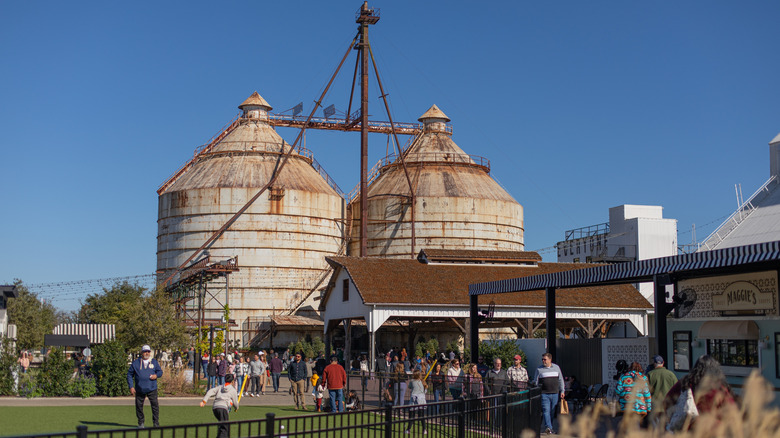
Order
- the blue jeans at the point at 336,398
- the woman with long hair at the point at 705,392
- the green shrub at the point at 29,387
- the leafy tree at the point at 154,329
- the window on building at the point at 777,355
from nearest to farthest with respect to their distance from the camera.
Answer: the woman with long hair at the point at 705,392 → the window on building at the point at 777,355 → the blue jeans at the point at 336,398 → the green shrub at the point at 29,387 → the leafy tree at the point at 154,329

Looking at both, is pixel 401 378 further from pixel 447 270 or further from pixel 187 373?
pixel 447 270

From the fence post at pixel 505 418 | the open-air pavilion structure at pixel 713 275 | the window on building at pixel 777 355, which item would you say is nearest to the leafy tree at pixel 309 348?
the open-air pavilion structure at pixel 713 275

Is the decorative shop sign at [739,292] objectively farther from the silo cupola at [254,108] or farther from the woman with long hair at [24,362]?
the silo cupola at [254,108]

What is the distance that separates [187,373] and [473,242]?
41.2 m

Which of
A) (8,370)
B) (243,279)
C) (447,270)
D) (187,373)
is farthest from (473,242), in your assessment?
(8,370)

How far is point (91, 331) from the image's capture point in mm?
53562

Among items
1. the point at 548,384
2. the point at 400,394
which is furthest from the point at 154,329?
the point at 548,384

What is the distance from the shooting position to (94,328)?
54000mm

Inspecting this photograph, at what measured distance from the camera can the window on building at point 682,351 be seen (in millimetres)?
20875

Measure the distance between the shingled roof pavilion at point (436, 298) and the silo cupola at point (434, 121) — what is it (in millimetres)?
36235

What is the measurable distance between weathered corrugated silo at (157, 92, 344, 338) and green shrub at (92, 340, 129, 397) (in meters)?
36.2

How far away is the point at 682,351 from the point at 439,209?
4768 centimetres

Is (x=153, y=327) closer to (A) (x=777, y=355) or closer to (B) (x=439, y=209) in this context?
(A) (x=777, y=355)

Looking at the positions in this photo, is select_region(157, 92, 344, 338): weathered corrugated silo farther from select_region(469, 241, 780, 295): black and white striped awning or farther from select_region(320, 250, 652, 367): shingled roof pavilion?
select_region(469, 241, 780, 295): black and white striped awning
